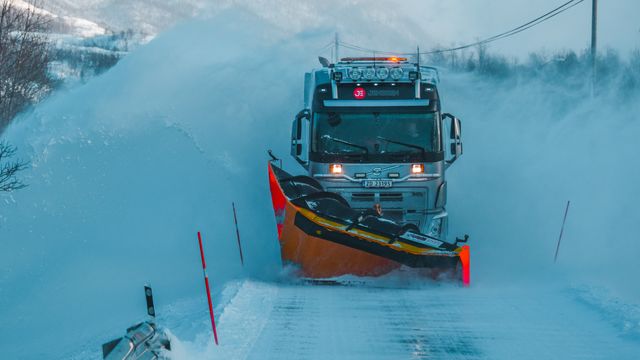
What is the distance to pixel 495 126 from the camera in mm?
15664

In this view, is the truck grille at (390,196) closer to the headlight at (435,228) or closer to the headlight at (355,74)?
the headlight at (435,228)

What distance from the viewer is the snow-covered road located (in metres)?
6.33

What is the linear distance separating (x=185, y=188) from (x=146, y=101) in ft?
9.21

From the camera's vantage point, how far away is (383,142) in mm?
10992

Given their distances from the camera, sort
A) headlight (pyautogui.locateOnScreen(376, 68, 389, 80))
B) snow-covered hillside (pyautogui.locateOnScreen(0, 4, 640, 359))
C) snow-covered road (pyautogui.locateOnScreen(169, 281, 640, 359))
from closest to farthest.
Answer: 1. snow-covered road (pyautogui.locateOnScreen(169, 281, 640, 359))
2. snow-covered hillside (pyautogui.locateOnScreen(0, 4, 640, 359))
3. headlight (pyautogui.locateOnScreen(376, 68, 389, 80))

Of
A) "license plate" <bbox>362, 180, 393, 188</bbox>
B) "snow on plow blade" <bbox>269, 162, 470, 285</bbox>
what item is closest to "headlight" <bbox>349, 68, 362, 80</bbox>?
"license plate" <bbox>362, 180, 393, 188</bbox>

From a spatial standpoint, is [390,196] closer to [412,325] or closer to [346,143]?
[346,143]

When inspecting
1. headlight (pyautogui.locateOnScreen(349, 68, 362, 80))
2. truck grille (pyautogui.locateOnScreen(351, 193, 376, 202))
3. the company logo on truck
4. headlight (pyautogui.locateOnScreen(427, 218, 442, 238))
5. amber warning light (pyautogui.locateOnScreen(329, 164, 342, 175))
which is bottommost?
headlight (pyautogui.locateOnScreen(427, 218, 442, 238))

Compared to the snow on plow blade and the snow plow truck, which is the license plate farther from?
the snow on plow blade

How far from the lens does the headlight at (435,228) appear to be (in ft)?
35.3

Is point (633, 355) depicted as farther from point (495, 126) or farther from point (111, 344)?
point (495, 126)

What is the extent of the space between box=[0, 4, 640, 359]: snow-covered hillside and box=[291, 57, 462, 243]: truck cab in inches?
58.2

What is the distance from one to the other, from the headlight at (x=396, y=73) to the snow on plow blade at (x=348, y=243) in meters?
2.34

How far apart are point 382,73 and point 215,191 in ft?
13.3
